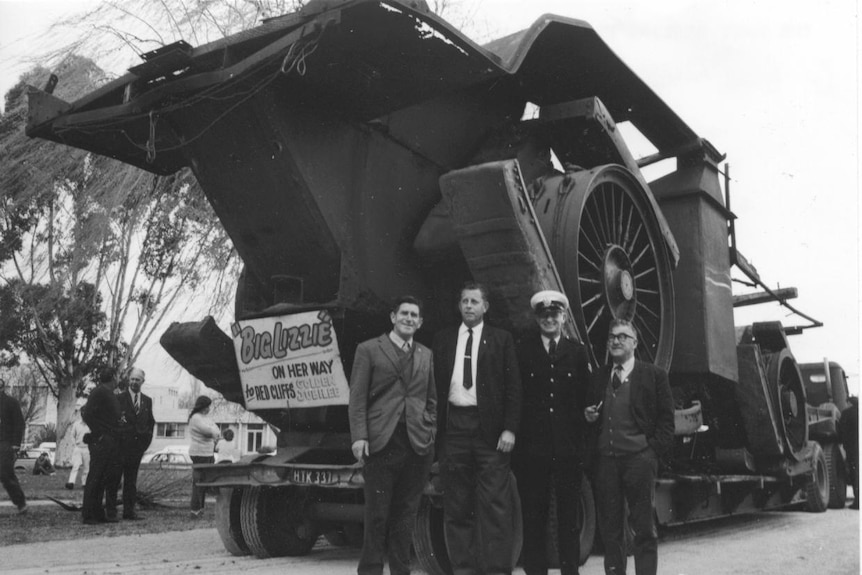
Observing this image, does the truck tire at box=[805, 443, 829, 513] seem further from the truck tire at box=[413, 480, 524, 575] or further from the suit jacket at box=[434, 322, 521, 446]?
the suit jacket at box=[434, 322, 521, 446]

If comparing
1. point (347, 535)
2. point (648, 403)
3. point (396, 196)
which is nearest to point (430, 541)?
point (648, 403)

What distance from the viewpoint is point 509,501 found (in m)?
4.89

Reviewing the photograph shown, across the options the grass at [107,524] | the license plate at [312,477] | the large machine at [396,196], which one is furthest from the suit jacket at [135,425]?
the license plate at [312,477]

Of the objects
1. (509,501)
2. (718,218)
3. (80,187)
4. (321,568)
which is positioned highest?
(80,187)

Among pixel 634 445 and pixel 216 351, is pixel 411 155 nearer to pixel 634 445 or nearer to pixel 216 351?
pixel 216 351

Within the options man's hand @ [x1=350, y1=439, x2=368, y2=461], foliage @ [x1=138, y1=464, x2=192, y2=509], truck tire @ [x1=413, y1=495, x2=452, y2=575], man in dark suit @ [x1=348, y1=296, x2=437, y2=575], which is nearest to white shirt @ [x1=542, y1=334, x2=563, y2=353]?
man in dark suit @ [x1=348, y1=296, x2=437, y2=575]

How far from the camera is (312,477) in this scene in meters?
5.77

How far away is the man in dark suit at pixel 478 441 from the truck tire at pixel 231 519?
2306 millimetres

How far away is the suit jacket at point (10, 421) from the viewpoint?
945 cm

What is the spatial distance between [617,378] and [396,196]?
2097 mm

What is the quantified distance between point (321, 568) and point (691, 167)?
5.06 m

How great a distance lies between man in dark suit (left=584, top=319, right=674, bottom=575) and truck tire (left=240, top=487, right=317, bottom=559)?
253cm

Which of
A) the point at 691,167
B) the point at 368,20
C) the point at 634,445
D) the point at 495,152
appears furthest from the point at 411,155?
the point at 691,167

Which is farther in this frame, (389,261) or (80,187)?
(80,187)
